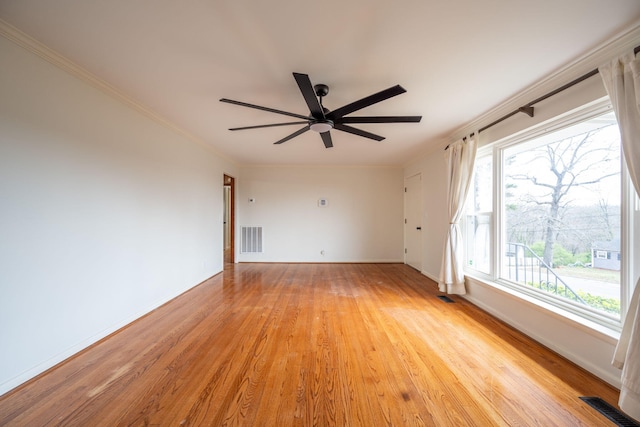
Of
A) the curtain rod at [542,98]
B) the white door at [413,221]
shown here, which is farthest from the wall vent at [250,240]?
the curtain rod at [542,98]

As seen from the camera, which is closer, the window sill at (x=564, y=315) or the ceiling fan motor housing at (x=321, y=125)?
the window sill at (x=564, y=315)

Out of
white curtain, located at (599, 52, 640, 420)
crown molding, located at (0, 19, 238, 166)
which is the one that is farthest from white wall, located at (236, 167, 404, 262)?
white curtain, located at (599, 52, 640, 420)

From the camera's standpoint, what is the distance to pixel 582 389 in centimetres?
152

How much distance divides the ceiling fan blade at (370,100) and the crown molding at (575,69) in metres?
1.34

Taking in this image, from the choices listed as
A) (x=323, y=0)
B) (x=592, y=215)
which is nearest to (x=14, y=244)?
(x=323, y=0)

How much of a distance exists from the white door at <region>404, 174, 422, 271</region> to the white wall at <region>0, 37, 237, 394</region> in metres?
4.30

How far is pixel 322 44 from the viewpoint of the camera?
162cm

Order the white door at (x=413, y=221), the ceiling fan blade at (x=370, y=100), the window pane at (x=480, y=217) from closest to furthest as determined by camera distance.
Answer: the ceiling fan blade at (x=370, y=100), the window pane at (x=480, y=217), the white door at (x=413, y=221)

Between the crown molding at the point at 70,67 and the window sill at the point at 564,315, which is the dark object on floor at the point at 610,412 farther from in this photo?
the crown molding at the point at 70,67

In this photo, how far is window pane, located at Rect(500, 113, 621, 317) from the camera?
1733 millimetres

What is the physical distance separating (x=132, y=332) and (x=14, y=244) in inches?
47.3

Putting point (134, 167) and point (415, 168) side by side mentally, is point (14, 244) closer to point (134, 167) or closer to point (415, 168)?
point (134, 167)

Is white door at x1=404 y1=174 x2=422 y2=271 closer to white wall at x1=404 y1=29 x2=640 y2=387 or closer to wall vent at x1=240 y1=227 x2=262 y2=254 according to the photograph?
white wall at x1=404 y1=29 x2=640 y2=387

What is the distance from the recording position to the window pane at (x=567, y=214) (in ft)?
5.69
